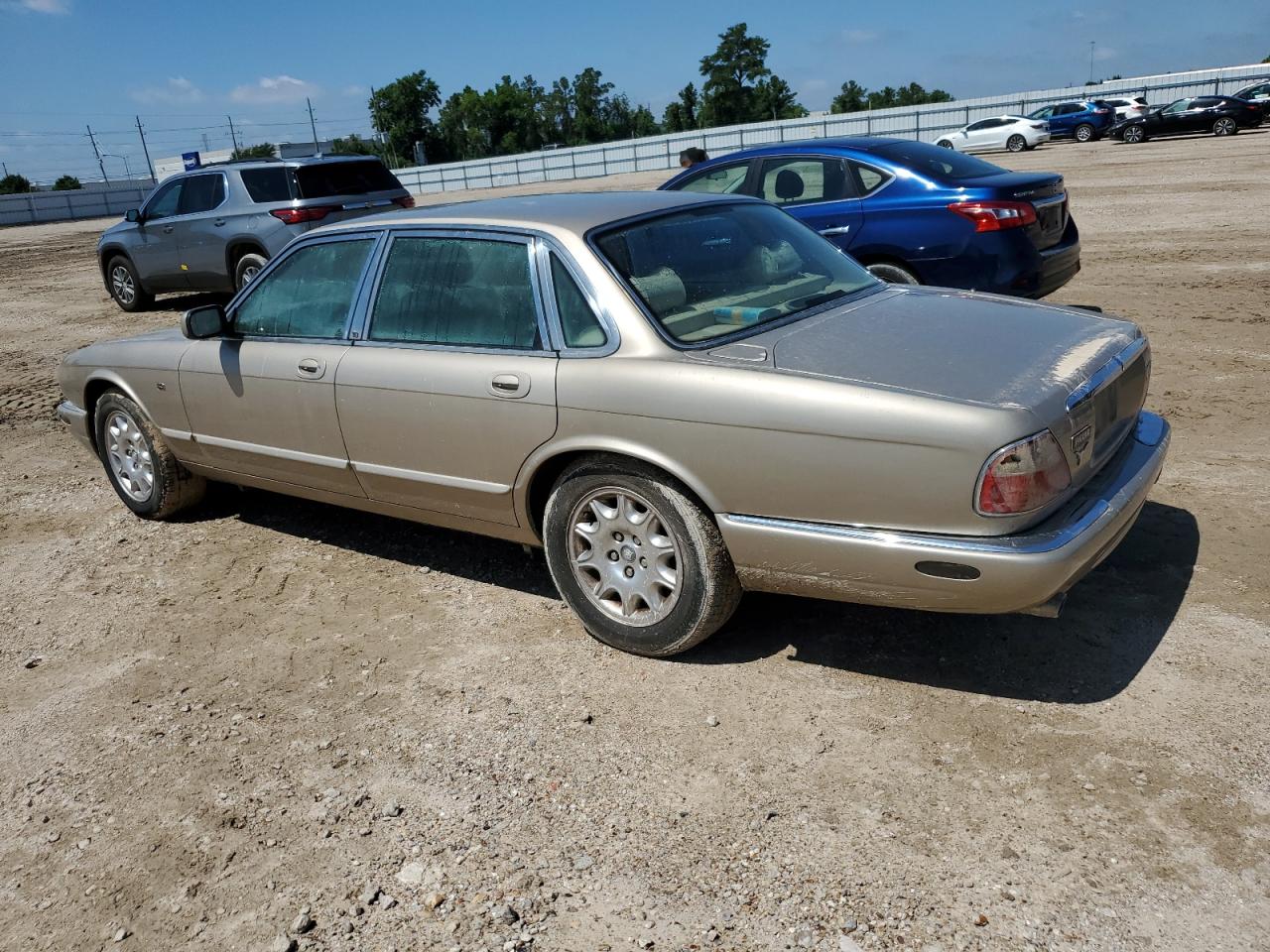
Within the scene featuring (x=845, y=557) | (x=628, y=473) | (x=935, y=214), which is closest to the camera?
(x=845, y=557)

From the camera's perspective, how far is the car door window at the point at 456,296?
4016 mm

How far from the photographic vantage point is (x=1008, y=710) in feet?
11.0

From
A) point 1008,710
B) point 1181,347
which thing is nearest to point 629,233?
point 1008,710

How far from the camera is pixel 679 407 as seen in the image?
136 inches

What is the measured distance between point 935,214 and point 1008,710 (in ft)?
16.1

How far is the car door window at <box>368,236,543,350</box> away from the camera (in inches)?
158

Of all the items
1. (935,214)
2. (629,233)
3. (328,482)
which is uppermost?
(629,233)

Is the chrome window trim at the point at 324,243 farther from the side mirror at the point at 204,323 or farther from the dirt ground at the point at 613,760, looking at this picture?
the dirt ground at the point at 613,760

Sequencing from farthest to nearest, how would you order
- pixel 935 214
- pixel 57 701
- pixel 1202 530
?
1. pixel 935 214
2. pixel 1202 530
3. pixel 57 701

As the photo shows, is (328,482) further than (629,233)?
Yes

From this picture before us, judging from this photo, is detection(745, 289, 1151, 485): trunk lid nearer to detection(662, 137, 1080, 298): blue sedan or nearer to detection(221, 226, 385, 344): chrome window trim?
detection(221, 226, 385, 344): chrome window trim

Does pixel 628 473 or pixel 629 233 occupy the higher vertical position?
pixel 629 233

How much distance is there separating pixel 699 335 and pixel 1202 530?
2.46 meters

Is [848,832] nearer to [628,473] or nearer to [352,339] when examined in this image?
[628,473]
